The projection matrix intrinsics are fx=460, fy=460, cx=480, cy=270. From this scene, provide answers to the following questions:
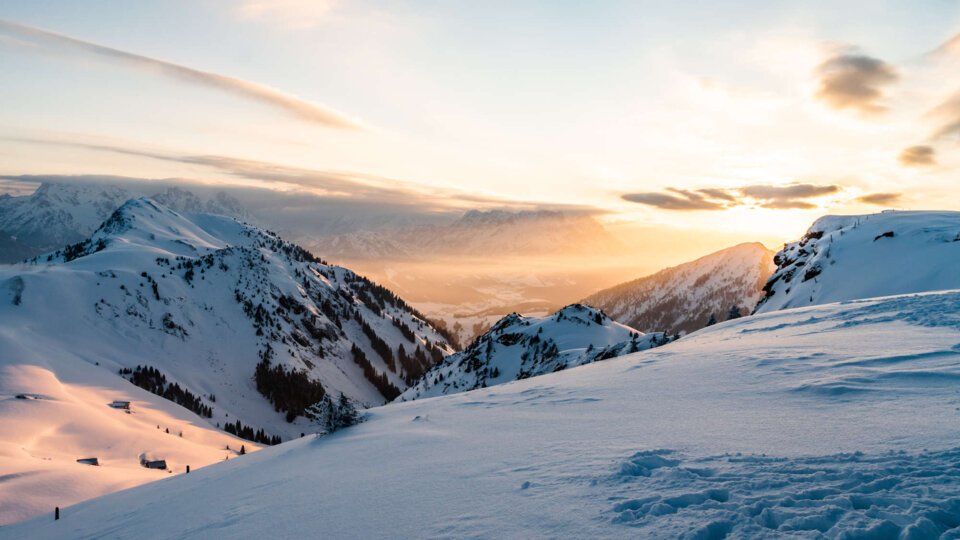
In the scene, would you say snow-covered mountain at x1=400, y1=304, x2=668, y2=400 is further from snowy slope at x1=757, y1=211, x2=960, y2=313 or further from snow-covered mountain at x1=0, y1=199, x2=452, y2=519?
snowy slope at x1=757, y1=211, x2=960, y2=313

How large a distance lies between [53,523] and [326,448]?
11642 millimetres

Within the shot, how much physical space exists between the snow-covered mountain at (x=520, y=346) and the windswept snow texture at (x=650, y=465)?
76222mm

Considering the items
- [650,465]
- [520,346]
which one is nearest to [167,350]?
[520,346]

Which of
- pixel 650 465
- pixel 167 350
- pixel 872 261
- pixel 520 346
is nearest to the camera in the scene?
pixel 650 465

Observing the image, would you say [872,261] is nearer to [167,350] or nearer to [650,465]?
[650,465]

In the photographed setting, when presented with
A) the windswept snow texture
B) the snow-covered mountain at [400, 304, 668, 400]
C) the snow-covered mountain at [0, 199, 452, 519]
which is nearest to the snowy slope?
the windswept snow texture

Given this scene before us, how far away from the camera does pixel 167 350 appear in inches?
5187

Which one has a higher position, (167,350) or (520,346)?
(520,346)

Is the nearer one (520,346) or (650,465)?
(650,465)

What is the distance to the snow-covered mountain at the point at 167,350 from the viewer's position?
6494cm

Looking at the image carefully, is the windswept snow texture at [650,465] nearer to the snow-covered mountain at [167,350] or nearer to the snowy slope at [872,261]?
the snowy slope at [872,261]

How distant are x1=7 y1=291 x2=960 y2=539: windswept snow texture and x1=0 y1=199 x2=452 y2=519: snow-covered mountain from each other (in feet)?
125

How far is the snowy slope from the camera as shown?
143 ft

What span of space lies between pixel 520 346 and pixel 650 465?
10406 cm
